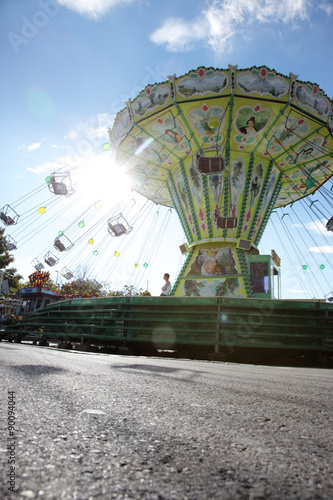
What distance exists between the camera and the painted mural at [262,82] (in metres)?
11.6

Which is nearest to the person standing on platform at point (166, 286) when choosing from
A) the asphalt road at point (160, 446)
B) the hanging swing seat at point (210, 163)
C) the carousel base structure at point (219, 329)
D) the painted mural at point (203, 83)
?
the carousel base structure at point (219, 329)

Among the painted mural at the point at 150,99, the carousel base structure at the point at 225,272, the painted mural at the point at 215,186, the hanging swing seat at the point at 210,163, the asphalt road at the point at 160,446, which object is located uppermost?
the painted mural at the point at 150,99

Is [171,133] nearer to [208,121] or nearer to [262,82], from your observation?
[208,121]

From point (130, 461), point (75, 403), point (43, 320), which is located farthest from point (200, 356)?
point (130, 461)

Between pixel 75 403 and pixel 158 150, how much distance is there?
572 inches

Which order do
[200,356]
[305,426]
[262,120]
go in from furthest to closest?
[262,120]
[200,356]
[305,426]

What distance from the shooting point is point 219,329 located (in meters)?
7.40

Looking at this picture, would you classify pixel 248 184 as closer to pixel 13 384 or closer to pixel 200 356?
pixel 200 356

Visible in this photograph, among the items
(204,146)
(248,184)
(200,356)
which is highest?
(204,146)

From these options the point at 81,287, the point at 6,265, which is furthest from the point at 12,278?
the point at 81,287

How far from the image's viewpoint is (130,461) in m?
0.82

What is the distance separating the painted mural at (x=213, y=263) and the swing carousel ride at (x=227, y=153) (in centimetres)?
4

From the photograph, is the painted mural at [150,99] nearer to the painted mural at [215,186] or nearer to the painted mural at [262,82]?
the painted mural at [262,82]

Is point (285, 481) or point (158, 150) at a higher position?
point (158, 150)
